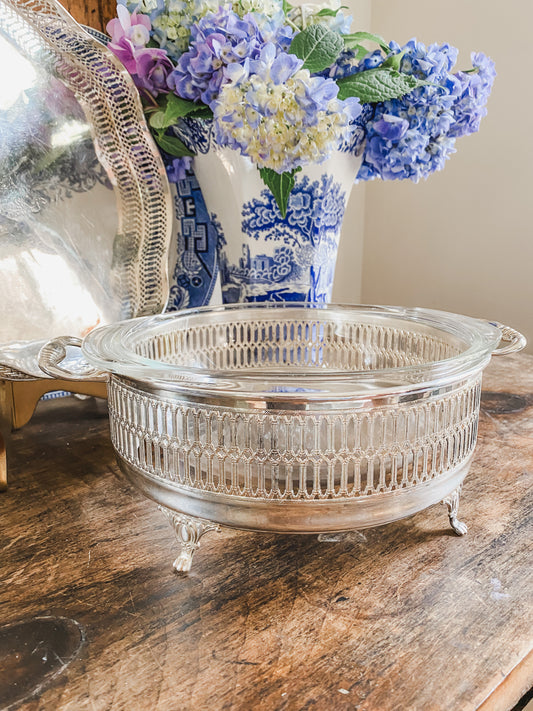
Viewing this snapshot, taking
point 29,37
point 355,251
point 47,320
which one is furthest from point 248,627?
point 355,251

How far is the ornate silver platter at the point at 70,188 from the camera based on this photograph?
50 cm

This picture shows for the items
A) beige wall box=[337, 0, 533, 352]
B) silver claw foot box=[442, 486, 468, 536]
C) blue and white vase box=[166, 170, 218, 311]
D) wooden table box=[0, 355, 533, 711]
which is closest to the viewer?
wooden table box=[0, 355, 533, 711]

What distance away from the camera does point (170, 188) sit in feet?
1.91

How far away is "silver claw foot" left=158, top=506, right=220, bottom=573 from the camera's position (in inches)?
12.0

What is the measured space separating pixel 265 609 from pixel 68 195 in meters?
0.41

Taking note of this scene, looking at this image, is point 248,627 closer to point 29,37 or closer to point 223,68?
point 223,68

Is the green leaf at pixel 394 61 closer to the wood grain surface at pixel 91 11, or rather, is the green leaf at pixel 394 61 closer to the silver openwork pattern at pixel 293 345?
the silver openwork pattern at pixel 293 345

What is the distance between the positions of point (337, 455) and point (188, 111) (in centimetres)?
33

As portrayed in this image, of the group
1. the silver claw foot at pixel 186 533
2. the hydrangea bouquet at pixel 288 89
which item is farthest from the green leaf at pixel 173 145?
the silver claw foot at pixel 186 533

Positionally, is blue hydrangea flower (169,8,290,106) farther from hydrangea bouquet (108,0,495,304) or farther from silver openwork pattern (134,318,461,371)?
silver openwork pattern (134,318,461,371)

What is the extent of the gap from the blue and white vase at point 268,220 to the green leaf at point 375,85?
0.14 feet

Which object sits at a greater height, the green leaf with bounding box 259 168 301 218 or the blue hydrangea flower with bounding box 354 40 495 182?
the blue hydrangea flower with bounding box 354 40 495 182

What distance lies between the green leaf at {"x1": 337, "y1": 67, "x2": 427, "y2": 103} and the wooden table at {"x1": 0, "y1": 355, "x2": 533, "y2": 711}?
12.3 inches

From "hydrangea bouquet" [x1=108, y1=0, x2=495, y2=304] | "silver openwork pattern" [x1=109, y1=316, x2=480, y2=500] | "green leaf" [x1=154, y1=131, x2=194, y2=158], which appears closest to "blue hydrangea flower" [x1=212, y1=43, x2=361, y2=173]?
"hydrangea bouquet" [x1=108, y1=0, x2=495, y2=304]
